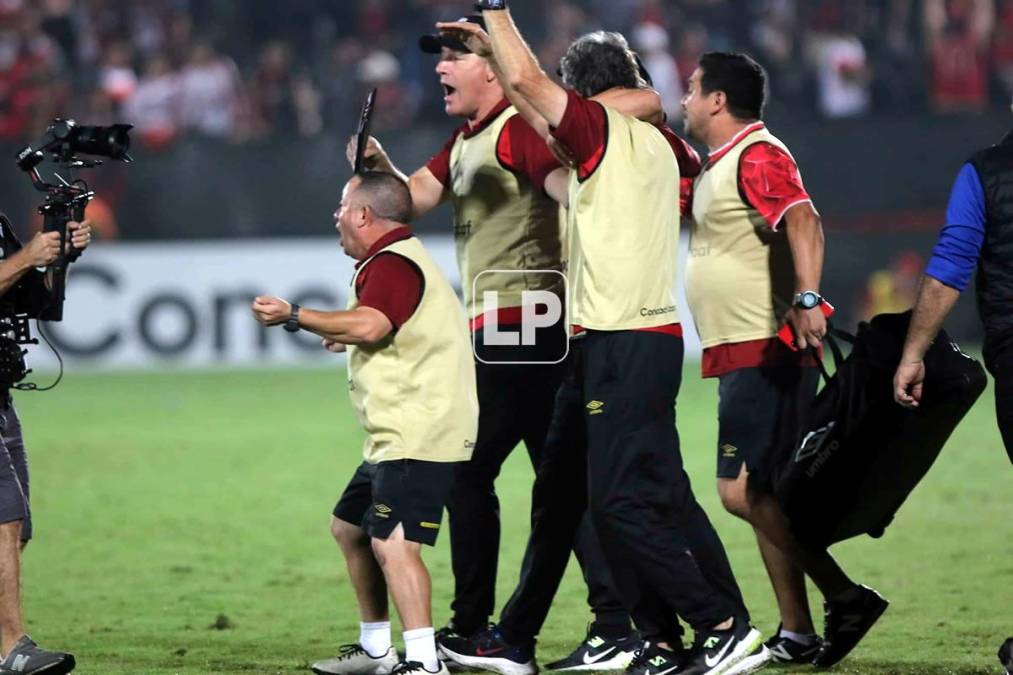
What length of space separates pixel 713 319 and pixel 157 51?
14.8m

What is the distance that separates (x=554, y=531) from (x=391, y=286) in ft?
3.68

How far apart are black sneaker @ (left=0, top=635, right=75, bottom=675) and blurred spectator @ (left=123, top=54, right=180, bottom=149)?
1302cm

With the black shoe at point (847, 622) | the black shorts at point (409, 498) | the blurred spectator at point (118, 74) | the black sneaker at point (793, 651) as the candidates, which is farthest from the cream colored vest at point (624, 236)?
the blurred spectator at point (118, 74)

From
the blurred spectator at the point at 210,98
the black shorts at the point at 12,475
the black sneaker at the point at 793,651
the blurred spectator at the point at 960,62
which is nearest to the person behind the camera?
the black shorts at the point at 12,475

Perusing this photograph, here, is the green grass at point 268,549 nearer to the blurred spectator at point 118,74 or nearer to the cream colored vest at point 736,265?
the cream colored vest at point 736,265

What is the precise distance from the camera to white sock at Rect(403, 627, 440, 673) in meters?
5.68

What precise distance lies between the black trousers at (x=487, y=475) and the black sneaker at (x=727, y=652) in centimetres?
76

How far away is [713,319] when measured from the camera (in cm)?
630

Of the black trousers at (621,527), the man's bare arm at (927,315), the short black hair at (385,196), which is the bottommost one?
the black trousers at (621,527)

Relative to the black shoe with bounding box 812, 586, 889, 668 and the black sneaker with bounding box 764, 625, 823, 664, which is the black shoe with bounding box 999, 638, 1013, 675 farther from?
→ the black sneaker with bounding box 764, 625, 823, 664

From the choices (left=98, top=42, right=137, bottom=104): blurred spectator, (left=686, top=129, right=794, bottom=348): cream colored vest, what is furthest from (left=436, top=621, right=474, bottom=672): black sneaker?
(left=98, top=42, right=137, bottom=104): blurred spectator

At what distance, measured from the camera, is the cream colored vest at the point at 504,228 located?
256 inches

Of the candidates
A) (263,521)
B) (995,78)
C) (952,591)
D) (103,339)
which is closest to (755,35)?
(995,78)

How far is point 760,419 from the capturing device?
20.3 ft
